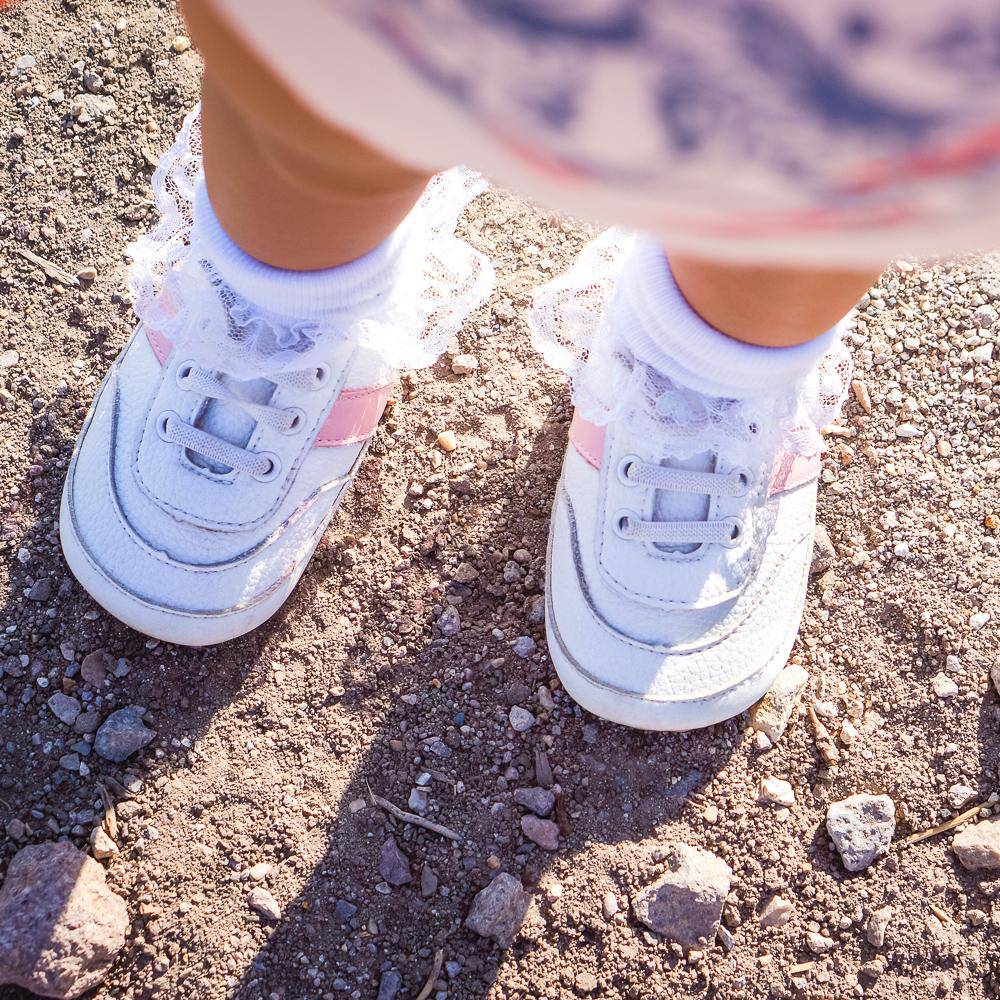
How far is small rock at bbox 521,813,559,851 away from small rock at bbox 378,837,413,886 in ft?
0.54

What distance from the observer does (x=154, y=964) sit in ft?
3.72

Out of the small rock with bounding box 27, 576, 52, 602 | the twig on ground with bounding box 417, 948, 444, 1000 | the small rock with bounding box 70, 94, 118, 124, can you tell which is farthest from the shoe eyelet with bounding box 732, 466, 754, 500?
the small rock with bounding box 70, 94, 118, 124

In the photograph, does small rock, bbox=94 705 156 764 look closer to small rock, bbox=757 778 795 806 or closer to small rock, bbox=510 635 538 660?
small rock, bbox=510 635 538 660

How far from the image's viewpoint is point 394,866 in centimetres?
118

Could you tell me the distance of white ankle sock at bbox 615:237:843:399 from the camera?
947mm

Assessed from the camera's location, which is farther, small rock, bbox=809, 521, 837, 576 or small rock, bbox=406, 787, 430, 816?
small rock, bbox=809, 521, 837, 576

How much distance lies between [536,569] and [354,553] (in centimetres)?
28

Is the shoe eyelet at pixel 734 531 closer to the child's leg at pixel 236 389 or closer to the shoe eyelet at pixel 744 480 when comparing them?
→ the shoe eyelet at pixel 744 480

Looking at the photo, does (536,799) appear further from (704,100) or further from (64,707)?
(704,100)

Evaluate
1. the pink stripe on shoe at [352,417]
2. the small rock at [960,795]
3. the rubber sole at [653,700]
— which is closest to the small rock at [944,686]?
the small rock at [960,795]

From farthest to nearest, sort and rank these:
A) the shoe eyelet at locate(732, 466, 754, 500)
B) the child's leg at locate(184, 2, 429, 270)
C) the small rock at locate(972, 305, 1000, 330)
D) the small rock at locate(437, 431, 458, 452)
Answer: the small rock at locate(972, 305, 1000, 330)
the small rock at locate(437, 431, 458, 452)
the shoe eyelet at locate(732, 466, 754, 500)
the child's leg at locate(184, 2, 429, 270)

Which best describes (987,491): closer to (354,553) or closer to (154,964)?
(354,553)

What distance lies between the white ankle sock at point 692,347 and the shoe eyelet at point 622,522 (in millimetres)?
217

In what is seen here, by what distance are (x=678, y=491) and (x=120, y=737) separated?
2.72ft
